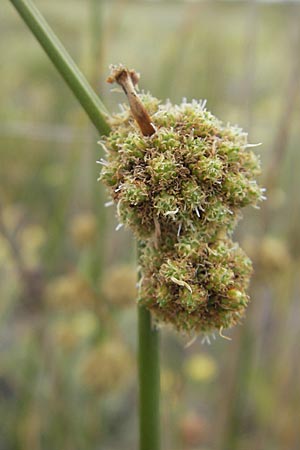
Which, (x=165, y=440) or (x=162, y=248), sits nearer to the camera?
(x=162, y=248)

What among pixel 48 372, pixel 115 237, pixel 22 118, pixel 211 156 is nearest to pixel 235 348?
pixel 48 372

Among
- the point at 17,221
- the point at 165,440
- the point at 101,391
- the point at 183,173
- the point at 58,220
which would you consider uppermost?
the point at 17,221

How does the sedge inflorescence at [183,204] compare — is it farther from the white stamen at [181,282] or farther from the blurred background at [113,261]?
the blurred background at [113,261]

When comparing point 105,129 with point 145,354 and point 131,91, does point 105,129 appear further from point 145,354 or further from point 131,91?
point 145,354

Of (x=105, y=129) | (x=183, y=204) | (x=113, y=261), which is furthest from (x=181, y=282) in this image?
(x=113, y=261)

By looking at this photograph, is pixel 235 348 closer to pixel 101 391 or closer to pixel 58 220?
pixel 101 391

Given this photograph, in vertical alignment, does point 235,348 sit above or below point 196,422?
above
